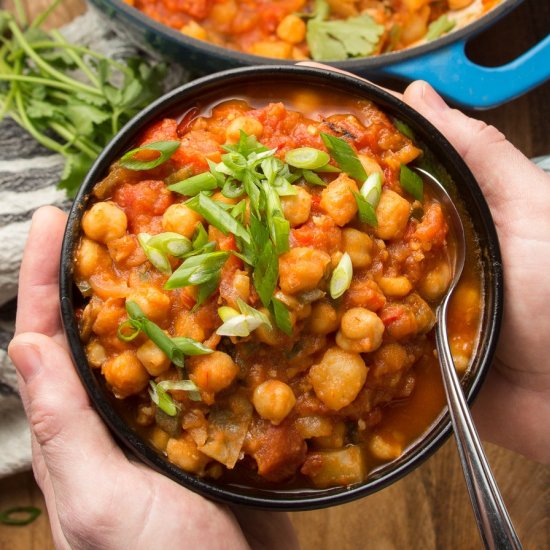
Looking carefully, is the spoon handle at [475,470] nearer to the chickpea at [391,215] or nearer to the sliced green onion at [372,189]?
the chickpea at [391,215]

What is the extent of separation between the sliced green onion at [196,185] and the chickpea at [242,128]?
0.17 meters

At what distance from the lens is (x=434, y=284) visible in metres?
2.27

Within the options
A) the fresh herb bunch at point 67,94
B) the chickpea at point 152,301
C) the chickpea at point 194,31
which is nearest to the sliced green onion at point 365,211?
the chickpea at point 152,301

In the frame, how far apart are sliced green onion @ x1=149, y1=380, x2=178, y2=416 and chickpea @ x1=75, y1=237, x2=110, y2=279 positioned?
0.37 meters

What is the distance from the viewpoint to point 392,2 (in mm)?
3691

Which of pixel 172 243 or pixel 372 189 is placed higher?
pixel 372 189

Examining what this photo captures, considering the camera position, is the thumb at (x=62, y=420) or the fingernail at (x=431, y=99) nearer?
the thumb at (x=62, y=420)

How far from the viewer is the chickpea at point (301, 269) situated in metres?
2.00

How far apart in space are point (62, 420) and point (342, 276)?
888 millimetres

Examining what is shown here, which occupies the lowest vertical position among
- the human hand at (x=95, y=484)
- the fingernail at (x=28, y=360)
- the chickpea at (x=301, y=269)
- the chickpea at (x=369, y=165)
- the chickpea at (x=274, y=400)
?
the human hand at (x=95, y=484)

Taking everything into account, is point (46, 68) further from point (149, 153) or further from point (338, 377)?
point (338, 377)

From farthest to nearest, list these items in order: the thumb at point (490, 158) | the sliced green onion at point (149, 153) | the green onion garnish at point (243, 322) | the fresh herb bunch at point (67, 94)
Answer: the fresh herb bunch at point (67, 94) < the thumb at point (490, 158) < the sliced green onion at point (149, 153) < the green onion garnish at point (243, 322)

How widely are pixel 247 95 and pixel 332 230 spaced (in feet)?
2.01

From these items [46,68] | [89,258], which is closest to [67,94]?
[46,68]
